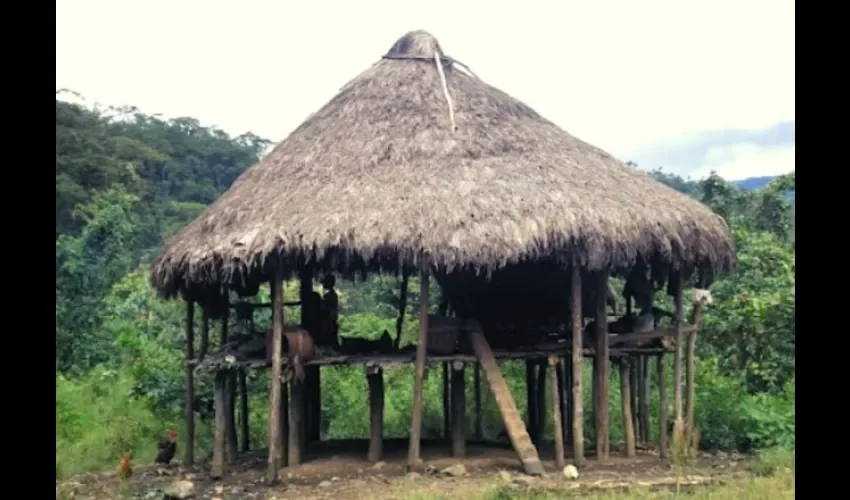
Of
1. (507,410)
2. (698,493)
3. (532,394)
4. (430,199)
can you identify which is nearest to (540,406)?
(532,394)

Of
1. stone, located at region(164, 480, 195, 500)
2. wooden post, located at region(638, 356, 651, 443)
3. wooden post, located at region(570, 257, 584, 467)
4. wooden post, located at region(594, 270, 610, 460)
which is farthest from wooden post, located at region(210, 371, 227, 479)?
wooden post, located at region(638, 356, 651, 443)

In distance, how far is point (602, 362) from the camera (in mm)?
10031

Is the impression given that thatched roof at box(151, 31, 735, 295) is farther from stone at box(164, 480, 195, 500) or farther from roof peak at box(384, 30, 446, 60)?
stone at box(164, 480, 195, 500)

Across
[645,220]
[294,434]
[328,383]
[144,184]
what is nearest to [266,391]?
[328,383]

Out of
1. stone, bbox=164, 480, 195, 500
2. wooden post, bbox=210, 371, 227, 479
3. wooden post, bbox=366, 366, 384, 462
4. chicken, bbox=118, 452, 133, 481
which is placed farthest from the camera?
wooden post, bbox=366, 366, 384, 462

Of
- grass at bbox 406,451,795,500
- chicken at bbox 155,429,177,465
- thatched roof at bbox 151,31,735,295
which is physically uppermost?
thatched roof at bbox 151,31,735,295

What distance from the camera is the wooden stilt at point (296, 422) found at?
10.2 meters

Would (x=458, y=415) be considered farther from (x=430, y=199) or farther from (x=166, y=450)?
(x=166, y=450)

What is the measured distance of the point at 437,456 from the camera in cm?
1041

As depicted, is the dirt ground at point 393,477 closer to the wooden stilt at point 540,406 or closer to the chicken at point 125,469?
the chicken at point 125,469

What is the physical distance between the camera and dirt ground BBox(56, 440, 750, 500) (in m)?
8.60

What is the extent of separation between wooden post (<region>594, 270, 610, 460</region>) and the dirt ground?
0.23 m
